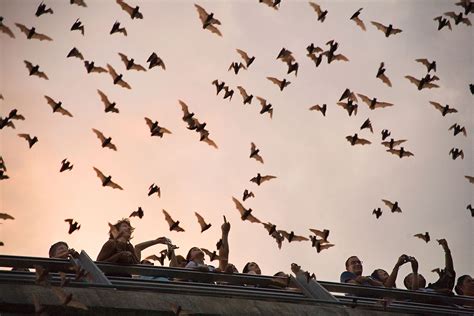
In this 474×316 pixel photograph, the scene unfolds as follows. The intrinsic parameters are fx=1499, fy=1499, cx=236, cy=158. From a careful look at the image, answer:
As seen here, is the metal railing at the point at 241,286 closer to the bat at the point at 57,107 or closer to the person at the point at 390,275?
the person at the point at 390,275

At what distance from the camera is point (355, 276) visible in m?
27.5

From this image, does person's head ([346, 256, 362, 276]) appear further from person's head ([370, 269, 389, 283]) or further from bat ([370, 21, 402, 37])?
bat ([370, 21, 402, 37])

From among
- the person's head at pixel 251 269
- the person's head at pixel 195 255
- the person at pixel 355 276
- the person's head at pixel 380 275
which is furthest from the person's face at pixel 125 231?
the person's head at pixel 380 275

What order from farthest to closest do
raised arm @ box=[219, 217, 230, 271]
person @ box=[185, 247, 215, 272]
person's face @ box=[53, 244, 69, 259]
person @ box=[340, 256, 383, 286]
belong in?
person @ box=[340, 256, 383, 286], raised arm @ box=[219, 217, 230, 271], person @ box=[185, 247, 215, 272], person's face @ box=[53, 244, 69, 259]

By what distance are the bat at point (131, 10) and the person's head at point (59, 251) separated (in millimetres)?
15491

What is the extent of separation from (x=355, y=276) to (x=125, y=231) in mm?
4715

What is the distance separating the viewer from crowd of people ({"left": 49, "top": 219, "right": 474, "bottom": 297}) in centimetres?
2500

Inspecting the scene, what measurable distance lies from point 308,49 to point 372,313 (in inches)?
545

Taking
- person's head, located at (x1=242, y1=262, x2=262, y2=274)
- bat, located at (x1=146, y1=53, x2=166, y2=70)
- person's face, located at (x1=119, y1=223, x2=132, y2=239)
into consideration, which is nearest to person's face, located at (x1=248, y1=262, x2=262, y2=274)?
person's head, located at (x1=242, y1=262, x2=262, y2=274)

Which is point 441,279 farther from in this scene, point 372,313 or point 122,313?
point 122,313

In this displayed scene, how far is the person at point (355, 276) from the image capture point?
27406 millimetres

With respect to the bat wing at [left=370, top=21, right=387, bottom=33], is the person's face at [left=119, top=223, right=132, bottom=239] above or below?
below

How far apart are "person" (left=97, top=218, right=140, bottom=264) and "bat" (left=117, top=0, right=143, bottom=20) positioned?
15.2 metres

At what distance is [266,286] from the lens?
1041 inches
